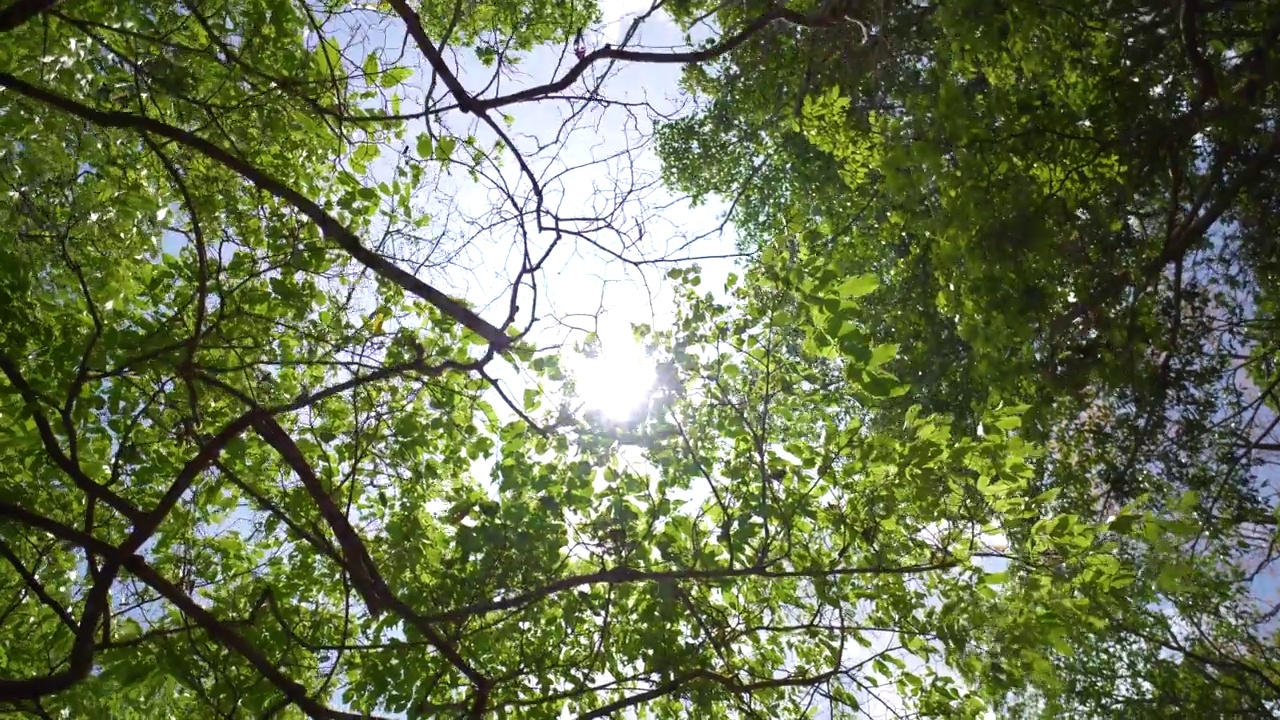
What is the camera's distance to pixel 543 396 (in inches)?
183

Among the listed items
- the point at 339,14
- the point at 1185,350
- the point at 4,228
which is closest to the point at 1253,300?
the point at 1185,350

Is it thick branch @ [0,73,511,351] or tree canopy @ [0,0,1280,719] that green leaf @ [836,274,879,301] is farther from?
thick branch @ [0,73,511,351]

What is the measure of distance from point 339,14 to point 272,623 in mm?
3756

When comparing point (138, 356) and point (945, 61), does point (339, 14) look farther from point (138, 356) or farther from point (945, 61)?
point (945, 61)

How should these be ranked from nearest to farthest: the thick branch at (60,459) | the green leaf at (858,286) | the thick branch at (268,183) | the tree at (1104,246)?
the thick branch at (268,183)
the thick branch at (60,459)
the green leaf at (858,286)
the tree at (1104,246)

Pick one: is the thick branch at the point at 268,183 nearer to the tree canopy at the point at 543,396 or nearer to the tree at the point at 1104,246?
the tree canopy at the point at 543,396

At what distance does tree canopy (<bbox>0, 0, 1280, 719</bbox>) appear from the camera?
14.0ft

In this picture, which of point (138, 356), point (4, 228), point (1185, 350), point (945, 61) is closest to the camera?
point (138, 356)

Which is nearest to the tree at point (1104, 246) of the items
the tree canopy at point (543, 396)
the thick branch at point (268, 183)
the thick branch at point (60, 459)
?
→ the tree canopy at point (543, 396)

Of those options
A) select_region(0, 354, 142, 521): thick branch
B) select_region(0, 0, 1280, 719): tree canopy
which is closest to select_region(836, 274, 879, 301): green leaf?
select_region(0, 0, 1280, 719): tree canopy

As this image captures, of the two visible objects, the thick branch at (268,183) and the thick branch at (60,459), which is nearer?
the thick branch at (268,183)

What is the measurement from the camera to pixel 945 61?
6367 mm

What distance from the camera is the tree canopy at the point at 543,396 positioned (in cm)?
425

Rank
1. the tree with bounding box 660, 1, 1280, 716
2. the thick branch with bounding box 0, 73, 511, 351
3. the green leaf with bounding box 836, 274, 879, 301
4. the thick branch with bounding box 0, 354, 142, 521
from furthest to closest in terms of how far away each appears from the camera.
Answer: the tree with bounding box 660, 1, 1280, 716
the green leaf with bounding box 836, 274, 879, 301
the thick branch with bounding box 0, 354, 142, 521
the thick branch with bounding box 0, 73, 511, 351
